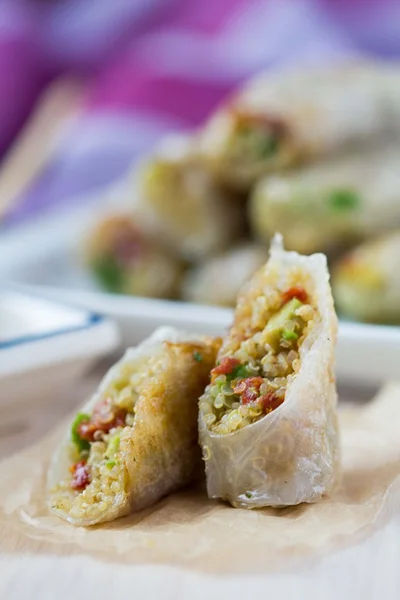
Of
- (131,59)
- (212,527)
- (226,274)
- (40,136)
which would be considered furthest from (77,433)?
(131,59)

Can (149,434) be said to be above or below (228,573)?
above

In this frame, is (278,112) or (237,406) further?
(278,112)

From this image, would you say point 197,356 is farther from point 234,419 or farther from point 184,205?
point 184,205

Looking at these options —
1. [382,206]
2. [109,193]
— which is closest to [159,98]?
[109,193]

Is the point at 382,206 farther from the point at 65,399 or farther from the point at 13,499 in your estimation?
the point at 13,499

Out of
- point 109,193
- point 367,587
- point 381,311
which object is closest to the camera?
point 367,587

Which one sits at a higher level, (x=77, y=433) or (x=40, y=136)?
(x=40, y=136)

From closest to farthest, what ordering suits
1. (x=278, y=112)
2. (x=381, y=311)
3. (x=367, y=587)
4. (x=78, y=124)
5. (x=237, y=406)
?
1. (x=367, y=587)
2. (x=237, y=406)
3. (x=381, y=311)
4. (x=278, y=112)
5. (x=78, y=124)
